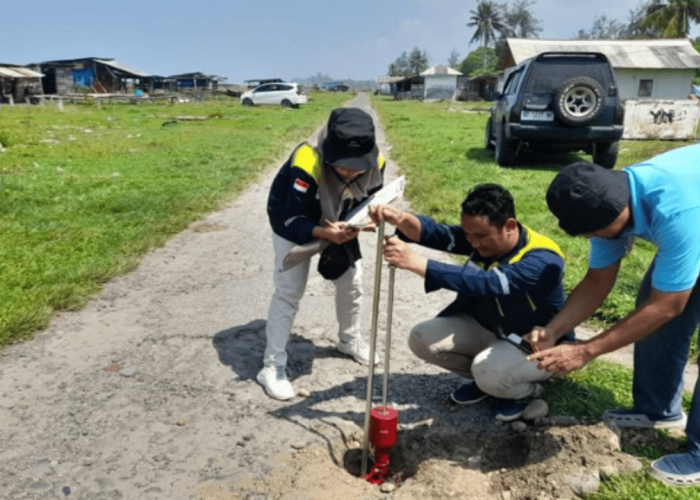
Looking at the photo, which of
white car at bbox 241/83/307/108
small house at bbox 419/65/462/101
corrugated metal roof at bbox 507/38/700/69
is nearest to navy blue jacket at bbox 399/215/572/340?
corrugated metal roof at bbox 507/38/700/69

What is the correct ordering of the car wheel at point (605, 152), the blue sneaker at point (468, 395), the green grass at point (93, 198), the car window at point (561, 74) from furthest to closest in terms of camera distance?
the car wheel at point (605, 152) → the car window at point (561, 74) → the green grass at point (93, 198) → the blue sneaker at point (468, 395)

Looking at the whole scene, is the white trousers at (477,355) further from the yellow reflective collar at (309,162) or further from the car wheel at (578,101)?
the car wheel at (578,101)

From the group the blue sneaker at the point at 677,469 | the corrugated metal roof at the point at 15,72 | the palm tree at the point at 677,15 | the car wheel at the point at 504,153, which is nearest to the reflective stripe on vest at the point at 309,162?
the blue sneaker at the point at 677,469

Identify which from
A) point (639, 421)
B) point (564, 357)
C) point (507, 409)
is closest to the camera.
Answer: point (564, 357)

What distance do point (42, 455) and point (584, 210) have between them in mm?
2699

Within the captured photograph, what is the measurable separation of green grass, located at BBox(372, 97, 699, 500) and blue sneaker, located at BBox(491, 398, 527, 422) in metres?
0.20

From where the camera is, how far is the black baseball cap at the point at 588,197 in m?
2.33

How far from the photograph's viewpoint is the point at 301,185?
3.28 m

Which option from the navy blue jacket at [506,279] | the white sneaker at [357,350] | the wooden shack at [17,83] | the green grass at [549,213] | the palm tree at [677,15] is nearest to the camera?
the navy blue jacket at [506,279]

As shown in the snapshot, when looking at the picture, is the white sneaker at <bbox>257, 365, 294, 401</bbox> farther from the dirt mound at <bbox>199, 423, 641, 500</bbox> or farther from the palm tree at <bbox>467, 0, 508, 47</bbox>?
the palm tree at <bbox>467, 0, 508, 47</bbox>

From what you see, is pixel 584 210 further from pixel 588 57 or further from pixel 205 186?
pixel 588 57

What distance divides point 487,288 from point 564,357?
471 mm

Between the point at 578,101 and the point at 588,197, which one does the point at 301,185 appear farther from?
the point at 578,101

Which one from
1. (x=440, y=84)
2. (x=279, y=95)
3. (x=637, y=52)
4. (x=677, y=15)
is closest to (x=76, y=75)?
(x=279, y=95)
